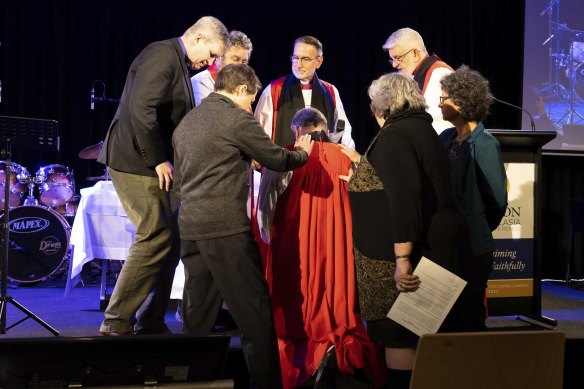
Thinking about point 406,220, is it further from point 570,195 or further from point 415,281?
point 570,195

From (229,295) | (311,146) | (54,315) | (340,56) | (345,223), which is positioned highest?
(340,56)

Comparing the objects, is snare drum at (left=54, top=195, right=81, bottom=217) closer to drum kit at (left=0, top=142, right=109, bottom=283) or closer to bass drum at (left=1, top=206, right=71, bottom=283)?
drum kit at (left=0, top=142, right=109, bottom=283)

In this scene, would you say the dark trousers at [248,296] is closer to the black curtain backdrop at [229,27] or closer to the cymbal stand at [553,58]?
the black curtain backdrop at [229,27]

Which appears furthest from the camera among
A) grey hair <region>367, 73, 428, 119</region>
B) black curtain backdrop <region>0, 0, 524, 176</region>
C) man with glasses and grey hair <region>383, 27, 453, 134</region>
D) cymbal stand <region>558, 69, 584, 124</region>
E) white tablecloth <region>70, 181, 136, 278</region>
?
cymbal stand <region>558, 69, 584, 124</region>

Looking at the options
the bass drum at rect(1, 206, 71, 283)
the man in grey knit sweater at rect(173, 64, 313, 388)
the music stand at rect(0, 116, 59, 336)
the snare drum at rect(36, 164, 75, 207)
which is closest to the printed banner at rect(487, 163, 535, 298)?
the man in grey knit sweater at rect(173, 64, 313, 388)

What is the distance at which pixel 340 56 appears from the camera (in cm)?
791

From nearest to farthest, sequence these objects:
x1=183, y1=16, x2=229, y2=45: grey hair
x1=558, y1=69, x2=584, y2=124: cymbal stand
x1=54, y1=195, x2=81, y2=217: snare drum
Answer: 1. x1=183, y1=16, x2=229, y2=45: grey hair
2. x1=54, y1=195, x2=81, y2=217: snare drum
3. x1=558, y1=69, x2=584, y2=124: cymbal stand

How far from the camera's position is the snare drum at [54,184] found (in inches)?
261

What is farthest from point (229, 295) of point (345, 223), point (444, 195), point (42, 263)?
point (42, 263)

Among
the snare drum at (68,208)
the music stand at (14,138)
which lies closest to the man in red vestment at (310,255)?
the music stand at (14,138)

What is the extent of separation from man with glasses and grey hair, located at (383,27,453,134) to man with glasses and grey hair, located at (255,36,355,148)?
1.76 ft

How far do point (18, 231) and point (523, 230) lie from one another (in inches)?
170

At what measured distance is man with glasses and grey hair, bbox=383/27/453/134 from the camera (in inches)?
176

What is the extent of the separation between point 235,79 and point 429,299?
4.06ft
